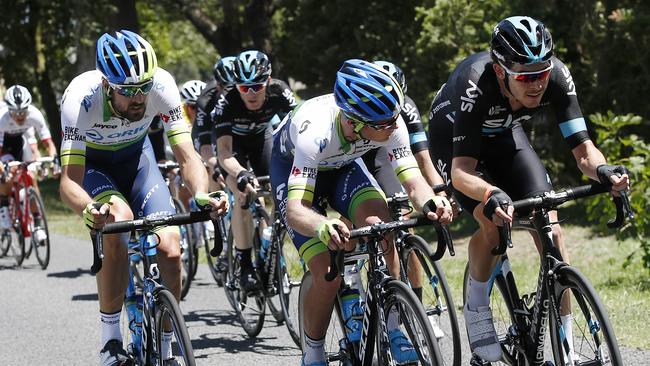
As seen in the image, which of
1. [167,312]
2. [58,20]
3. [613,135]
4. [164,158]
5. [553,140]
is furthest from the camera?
[58,20]

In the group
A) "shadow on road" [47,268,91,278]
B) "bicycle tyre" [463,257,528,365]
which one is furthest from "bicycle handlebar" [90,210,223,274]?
"shadow on road" [47,268,91,278]

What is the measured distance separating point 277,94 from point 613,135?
3.06 metres

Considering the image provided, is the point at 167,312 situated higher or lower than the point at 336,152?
lower

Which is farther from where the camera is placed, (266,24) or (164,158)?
(266,24)

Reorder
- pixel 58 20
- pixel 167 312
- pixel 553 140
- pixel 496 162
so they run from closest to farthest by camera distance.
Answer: pixel 167 312 → pixel 496 162 → pixel 553 140 → pixel 58 20

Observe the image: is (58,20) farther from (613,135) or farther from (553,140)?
(613,135)

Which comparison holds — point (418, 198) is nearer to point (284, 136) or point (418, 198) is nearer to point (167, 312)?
point (284, 136)

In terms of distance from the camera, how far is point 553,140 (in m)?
14.8

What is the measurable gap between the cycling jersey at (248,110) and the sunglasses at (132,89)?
267cm

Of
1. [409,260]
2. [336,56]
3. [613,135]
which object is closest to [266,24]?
[336,56]

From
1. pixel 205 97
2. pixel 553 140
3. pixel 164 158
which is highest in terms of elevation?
pixel 205 97

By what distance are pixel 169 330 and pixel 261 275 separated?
109 inches

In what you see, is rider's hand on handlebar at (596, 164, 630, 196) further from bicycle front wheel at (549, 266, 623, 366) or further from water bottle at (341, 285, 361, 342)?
water bottle at (341, 285, 361, 342)

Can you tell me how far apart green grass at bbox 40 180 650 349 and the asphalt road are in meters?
0.83
